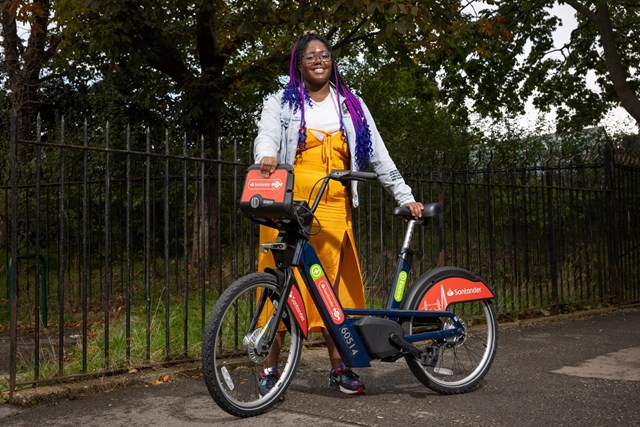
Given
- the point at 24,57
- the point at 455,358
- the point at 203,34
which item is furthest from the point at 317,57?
the point at 24,57

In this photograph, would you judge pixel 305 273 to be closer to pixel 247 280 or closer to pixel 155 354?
pixel 247 280

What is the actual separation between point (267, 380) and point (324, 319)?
45 centimetres

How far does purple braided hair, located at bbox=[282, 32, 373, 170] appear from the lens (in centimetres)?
451

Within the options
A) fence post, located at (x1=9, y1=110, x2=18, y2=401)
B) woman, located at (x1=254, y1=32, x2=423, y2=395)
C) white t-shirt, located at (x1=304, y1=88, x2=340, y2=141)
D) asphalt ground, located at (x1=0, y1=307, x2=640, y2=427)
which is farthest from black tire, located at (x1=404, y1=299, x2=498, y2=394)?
fence post, located at (x1=9, y1=110, x2=18, y2=401)

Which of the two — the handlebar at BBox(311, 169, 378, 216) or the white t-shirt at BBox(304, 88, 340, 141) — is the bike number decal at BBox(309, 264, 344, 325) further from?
the white t-shirt at BBox(304, 88, 340, 141)

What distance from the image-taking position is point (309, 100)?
457 cm

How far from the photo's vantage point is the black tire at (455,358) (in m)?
4.53

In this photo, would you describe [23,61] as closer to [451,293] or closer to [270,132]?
[270,132]

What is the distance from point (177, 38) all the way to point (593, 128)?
13846 mm

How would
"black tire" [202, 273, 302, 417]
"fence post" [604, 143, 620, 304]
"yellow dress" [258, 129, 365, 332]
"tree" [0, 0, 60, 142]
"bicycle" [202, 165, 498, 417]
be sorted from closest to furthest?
"black tire" [202, 273, 302, 417] → "bicycle" [202, 165, 498, 417] → "yellow dress" [258, 129, 365, 332] → "fence post" [604, 143, 620, 304] → "tree" [0, 0, 60, 142]

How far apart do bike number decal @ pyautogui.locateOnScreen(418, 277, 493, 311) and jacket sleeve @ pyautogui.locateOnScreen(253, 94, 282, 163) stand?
1248 mm

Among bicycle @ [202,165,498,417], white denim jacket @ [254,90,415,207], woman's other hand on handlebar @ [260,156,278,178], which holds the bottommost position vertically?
bicycle @ [202,165,498,417]

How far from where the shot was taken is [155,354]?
5371 mm

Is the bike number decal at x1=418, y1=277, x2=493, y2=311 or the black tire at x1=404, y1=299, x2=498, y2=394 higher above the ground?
the bike number decal at x1=418, y1=277, x2=493, y2=311
